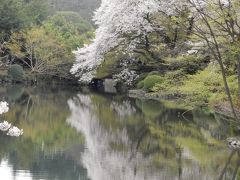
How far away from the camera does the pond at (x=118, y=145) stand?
11.5 m

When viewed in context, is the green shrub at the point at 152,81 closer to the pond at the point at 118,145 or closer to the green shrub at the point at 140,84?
the green shrub at the point at 140,84

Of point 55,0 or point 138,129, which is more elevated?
point 55,0

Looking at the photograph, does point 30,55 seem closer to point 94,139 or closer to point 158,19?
point 158,19

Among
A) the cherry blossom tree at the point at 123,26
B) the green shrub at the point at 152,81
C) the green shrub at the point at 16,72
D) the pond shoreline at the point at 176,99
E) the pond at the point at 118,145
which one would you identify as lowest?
the pond at the point at 118,145

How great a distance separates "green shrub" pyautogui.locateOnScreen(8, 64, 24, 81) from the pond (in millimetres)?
16337

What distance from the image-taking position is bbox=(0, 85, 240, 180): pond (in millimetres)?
11500

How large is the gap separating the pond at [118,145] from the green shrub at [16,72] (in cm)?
1634

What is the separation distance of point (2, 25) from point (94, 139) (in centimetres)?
2998

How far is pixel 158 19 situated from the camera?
31953mm

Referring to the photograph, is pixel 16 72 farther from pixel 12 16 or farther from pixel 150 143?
pixel 150 143

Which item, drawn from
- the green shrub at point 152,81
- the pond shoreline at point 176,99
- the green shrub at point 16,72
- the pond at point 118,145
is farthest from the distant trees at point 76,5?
the pond at point 118,145

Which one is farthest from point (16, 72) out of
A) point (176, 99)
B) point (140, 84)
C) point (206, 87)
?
point (206, 87)

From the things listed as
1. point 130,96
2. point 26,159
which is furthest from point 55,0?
point 26,159

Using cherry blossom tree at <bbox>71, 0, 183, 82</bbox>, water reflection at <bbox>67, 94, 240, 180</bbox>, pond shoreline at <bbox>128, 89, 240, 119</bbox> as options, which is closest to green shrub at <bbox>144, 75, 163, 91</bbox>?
pond shoreline at <bbox>128, 89, 240, 119</bbox>
